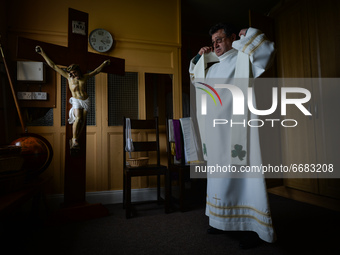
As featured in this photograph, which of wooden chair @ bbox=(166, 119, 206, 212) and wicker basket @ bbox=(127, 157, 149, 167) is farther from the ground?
wicker basket @ bbox=(127, 157, 149, 167)

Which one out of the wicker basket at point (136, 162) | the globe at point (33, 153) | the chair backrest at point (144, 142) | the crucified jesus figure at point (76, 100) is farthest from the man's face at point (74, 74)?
the wicker basket at point (136, 162)

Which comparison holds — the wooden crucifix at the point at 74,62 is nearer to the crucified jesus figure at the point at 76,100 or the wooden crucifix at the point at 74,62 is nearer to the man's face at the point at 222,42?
the crucified jesus figure at the point at 76,100

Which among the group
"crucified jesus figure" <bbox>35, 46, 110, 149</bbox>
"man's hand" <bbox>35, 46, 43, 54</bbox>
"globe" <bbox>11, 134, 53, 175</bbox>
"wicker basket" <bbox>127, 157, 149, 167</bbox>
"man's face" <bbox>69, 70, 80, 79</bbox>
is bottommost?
"wicker basket" <bbox>127, 157, 149, 167</bbox>

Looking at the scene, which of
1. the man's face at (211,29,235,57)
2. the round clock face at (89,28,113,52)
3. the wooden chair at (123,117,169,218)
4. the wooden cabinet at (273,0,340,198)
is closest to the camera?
the man's face at (211,29,235,57)

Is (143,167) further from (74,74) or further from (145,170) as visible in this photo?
(74,74)

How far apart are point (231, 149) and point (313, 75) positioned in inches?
70.3

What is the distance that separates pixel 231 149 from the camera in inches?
63.7

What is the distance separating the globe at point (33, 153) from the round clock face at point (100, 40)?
1.42 metres

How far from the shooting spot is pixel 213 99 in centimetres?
175

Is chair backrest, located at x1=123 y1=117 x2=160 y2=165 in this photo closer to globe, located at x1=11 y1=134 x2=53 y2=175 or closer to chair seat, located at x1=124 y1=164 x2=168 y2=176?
chair seat, located at x1=124 y1=164 x2=168 y2=176

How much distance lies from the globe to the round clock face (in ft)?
4.67

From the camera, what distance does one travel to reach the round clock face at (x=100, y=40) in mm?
2875

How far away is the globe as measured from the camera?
74.2 inches

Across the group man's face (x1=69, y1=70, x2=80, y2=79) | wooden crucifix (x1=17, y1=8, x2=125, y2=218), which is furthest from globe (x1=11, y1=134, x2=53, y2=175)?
man's face (x1=69, y1=70, x2=80, y2=79)
